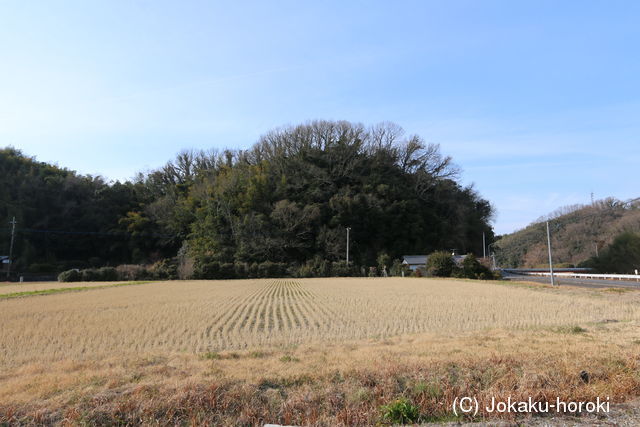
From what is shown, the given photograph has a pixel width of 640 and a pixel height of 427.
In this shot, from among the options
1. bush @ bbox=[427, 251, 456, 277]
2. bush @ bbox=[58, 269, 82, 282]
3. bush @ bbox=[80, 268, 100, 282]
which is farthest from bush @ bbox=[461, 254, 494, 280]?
bush @ bbox=[58, 269, 82, 282]

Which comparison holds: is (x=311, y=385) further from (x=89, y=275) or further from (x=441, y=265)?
(x=89, y=275)

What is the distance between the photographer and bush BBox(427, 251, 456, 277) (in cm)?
4872

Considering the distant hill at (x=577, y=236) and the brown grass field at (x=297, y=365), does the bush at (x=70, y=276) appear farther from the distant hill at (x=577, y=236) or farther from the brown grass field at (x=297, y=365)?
the distant hill at (x=577, y=236)

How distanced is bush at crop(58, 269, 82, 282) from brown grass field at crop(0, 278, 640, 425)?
3451cm

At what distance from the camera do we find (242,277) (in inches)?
2120

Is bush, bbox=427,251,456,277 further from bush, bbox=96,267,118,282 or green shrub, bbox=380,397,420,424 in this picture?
green shrub, bbox=380,397,420,424

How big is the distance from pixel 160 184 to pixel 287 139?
24654 mm

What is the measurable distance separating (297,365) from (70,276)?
159 ft

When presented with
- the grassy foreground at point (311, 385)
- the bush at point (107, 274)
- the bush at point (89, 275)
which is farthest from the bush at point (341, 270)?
the grassy foreground at point (311, 385)

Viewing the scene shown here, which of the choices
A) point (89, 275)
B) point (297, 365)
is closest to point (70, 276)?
point (89, 275)

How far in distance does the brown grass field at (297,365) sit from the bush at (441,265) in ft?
107

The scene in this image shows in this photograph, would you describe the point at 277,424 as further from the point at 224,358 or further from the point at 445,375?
the point at 224,358

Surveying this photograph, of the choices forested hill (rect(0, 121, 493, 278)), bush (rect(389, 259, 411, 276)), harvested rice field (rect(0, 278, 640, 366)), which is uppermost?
forested hill (rect(0, 121, 493, 278))

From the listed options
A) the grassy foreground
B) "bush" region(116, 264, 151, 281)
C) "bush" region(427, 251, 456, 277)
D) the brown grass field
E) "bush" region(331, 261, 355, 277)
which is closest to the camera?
the grassy foreground
